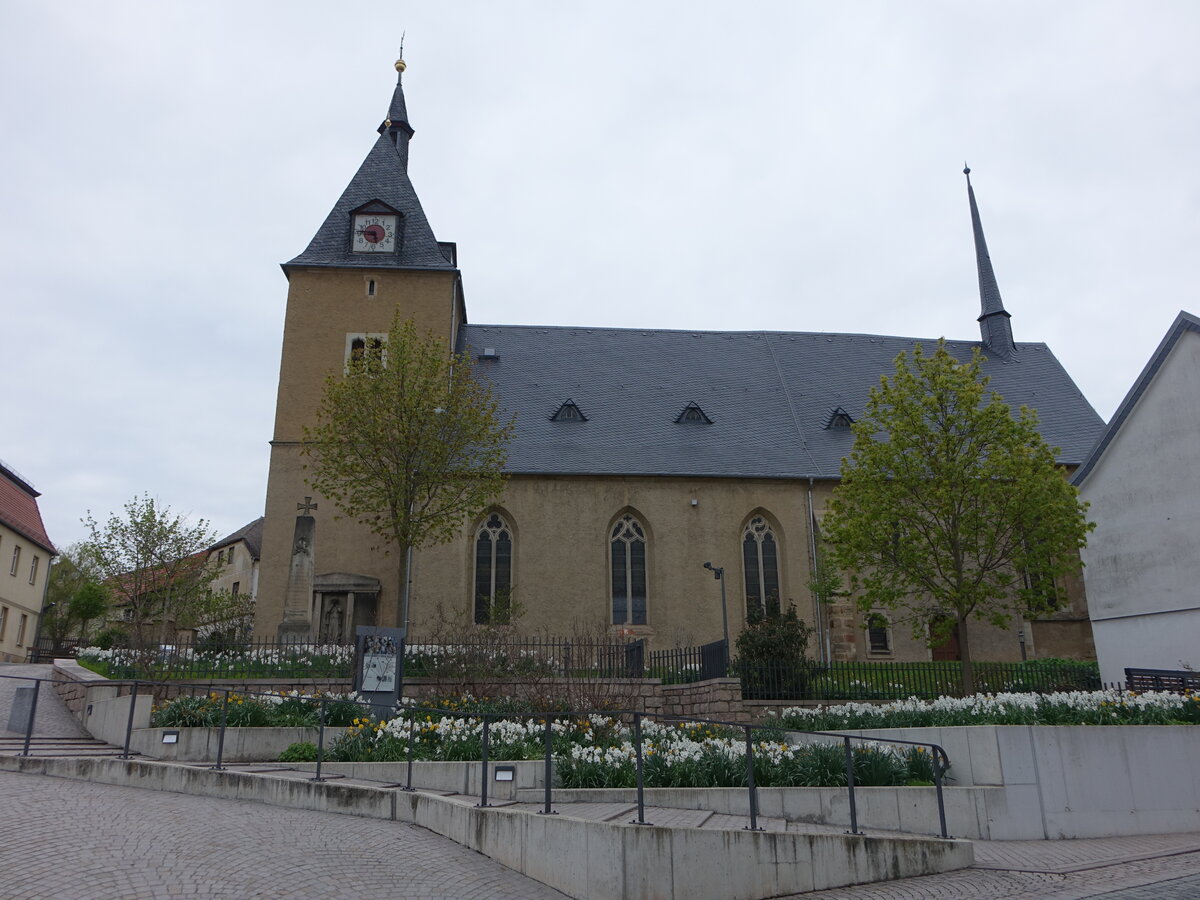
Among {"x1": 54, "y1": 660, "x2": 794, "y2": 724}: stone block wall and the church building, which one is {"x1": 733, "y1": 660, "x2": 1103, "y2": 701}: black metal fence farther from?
the church building

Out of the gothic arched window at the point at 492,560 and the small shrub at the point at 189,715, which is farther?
the gothic arched window at the point at 492,560

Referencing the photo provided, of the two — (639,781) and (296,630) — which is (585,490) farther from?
(639,781)

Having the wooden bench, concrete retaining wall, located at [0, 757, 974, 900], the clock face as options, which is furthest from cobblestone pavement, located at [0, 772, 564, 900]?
the clock face

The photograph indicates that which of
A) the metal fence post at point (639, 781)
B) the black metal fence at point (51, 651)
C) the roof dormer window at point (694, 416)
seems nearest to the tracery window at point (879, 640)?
the roof dormer window at point (694, 416)

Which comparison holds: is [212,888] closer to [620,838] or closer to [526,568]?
[620,838]

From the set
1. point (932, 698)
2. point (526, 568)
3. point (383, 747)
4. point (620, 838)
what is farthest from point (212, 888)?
point (526, 568)

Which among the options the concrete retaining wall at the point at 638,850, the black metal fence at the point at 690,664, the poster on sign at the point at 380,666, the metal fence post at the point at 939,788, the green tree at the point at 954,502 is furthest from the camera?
the green tree at the point at 954,502

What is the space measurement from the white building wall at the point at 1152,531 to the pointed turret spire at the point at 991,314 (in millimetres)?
12725

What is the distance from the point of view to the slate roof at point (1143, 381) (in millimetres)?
19422

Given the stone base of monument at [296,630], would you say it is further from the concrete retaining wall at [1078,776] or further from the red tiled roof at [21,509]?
the red tiled roof at [21,509]

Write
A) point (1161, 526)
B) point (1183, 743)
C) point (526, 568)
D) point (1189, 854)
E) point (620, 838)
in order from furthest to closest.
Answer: point (526, 568), point (1161, 526), point (1183, 743), point (1189, 854), point (620, 838)

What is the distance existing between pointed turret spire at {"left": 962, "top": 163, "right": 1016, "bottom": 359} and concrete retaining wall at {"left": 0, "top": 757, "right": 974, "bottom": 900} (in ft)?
87.5

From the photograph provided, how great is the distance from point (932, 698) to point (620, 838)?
35.4ft

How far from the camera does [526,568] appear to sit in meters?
24.7
